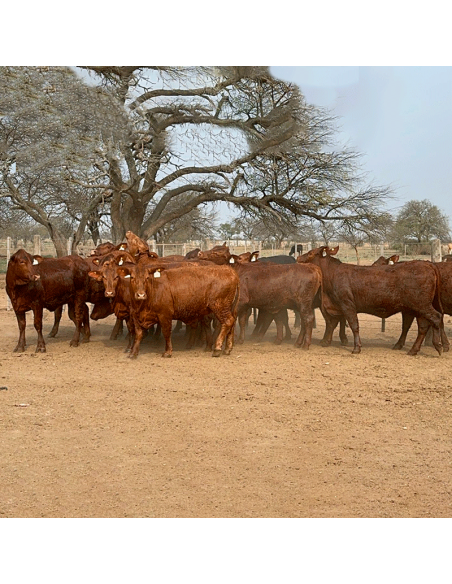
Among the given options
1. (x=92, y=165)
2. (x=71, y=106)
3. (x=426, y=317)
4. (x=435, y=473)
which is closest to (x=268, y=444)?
(x=435, y=473)

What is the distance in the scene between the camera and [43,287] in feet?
32.7

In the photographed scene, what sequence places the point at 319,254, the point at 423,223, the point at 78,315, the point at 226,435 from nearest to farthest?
1. the point at 226,435
2. the point at 78,315
3. the point at 319,254
4. the point at 423,223

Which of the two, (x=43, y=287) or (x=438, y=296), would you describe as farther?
(x=43, y=287)

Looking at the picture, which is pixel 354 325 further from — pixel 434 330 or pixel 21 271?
pixel 21 271

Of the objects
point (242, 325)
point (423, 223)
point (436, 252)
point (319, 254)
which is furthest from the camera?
point (423, 223)

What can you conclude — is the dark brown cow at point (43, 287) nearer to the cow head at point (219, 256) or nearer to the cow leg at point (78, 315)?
the cow leg at point (78, 315)

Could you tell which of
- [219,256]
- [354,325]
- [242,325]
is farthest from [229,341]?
[354,325]

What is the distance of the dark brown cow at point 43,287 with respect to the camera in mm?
9602

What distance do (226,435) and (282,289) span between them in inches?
201

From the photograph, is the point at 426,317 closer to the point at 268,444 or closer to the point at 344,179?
the point at 268,444

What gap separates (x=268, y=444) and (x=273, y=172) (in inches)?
571

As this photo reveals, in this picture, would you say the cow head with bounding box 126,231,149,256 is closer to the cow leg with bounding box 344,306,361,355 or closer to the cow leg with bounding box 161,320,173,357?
the cow leg with bounding box 161,320,173,357

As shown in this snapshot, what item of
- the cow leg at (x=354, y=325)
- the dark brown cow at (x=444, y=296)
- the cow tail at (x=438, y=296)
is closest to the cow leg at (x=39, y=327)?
the cow leg at (x=354, y=325)

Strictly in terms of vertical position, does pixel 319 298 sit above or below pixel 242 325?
above
